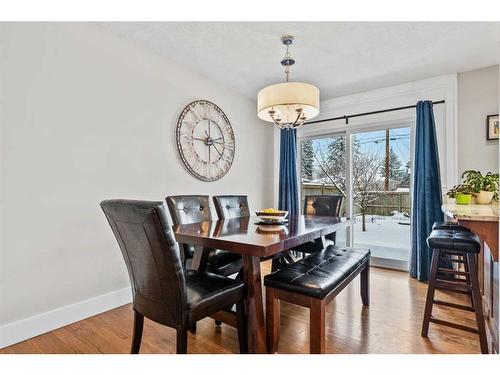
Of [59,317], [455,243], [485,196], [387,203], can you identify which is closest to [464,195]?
[485,196]

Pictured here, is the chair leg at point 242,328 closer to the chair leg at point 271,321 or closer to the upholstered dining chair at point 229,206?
the chair leg at point 271,321

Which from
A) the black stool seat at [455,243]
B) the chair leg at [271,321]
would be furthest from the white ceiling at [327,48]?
the chair leg at [271,321]

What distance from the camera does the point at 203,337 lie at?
191 centimetres

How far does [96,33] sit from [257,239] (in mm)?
2222

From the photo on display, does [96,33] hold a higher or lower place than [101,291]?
higher

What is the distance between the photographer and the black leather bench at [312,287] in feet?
4.92

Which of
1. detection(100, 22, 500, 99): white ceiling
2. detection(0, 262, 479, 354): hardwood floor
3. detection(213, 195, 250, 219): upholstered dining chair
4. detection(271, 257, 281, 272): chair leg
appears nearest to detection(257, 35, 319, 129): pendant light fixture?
detection(100, 22, 500, 99): white ceiling

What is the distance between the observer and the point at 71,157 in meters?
2.19

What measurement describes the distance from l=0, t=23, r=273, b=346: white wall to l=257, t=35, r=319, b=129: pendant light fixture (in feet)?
3.74

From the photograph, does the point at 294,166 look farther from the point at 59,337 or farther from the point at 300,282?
the point at 59,337

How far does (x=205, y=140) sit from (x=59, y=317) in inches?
85.2

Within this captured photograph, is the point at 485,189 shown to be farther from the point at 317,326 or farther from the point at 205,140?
the point at 205,140
